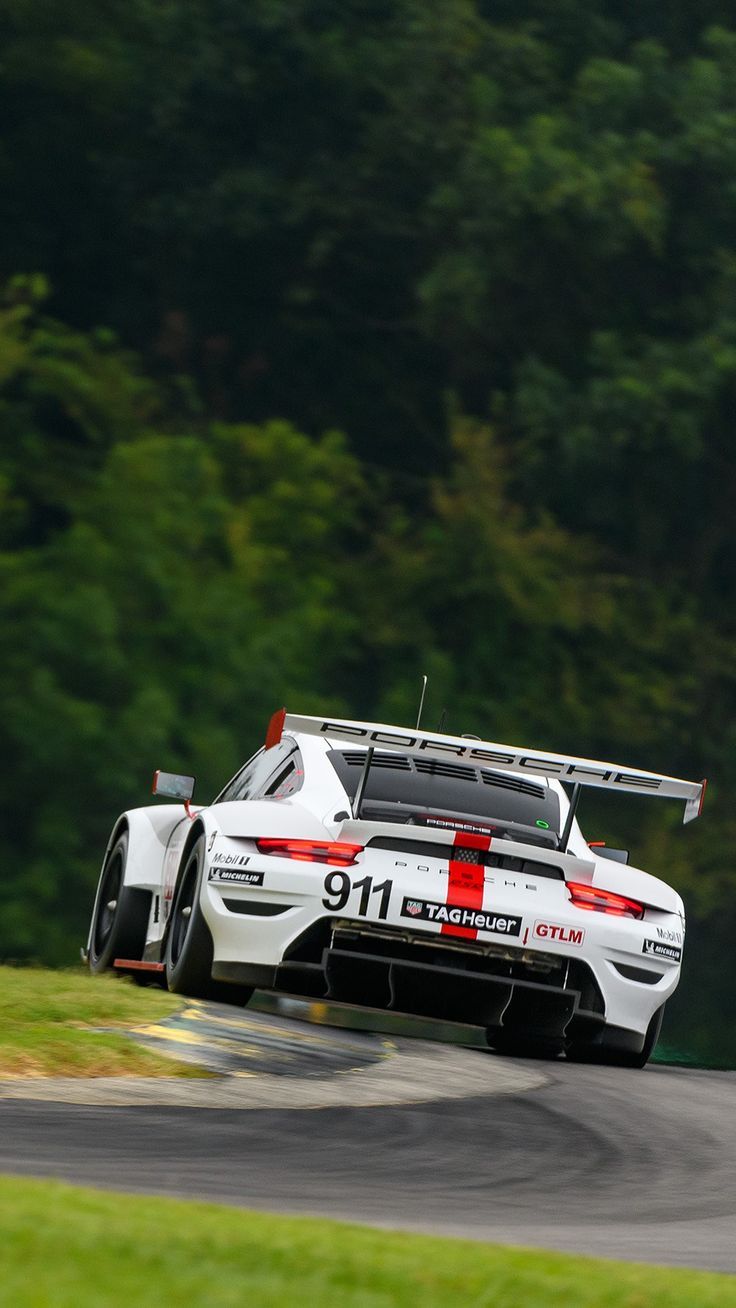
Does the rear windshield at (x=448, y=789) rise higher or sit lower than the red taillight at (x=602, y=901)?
A: higher

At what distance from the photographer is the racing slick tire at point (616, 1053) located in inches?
412

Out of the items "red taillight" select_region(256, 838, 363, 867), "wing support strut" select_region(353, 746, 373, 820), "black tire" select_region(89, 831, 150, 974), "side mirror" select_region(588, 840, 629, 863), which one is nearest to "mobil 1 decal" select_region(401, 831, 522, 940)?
"red taillight" select_region(256, 838, 363, 867)

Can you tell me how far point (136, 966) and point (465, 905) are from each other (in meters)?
2.16

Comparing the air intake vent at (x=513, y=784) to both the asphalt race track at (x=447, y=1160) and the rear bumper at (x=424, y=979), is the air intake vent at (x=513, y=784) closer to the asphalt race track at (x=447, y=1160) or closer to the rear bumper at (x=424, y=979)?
the rear bumper at (x=424, y=979)

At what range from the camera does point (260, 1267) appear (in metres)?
4.74

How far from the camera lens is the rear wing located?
9711 millimetres

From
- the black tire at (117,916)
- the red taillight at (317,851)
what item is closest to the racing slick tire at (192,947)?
the red taillight at (317,851)

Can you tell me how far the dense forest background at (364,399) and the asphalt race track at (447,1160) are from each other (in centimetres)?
2144

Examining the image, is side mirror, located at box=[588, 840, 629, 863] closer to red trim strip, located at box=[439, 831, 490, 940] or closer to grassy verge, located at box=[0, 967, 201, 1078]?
red trim strip, located at box=[439, 831, 490, 940]

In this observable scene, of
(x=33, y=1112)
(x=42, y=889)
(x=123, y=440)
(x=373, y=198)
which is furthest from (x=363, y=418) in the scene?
(x=33, y=1112)

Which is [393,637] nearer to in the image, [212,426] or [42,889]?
[212,426]

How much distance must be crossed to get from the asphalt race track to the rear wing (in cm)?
139

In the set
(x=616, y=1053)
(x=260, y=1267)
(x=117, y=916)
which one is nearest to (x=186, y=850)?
(x=117, y=916)

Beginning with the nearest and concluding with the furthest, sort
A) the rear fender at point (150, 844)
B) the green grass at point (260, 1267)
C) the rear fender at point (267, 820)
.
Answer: the green grass at point (260, 1267)
the rear fender at point (267, 820)
the rear fender at point (150, 844)
